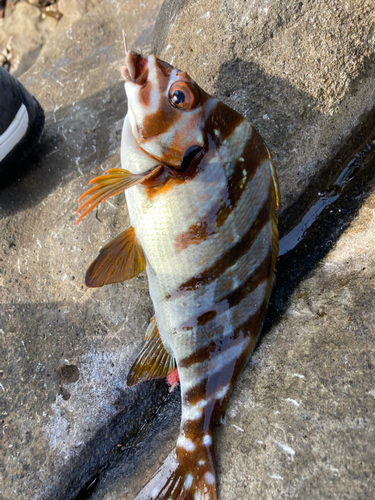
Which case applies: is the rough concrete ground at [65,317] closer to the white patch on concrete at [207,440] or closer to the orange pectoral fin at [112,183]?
the white patch on concrete at [207,440]

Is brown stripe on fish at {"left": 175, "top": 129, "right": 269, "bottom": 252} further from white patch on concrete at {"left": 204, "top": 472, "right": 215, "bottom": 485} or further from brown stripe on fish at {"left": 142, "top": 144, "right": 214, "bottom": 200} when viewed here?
white patch on concrete at {"left": 204, "top": 472, "right": 215, "bottom": 485}

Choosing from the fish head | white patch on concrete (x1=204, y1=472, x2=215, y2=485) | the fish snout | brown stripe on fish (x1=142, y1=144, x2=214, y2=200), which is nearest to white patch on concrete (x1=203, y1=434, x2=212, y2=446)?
white patch on concrete (x1=204, y1=472, x2=215, y2=485)

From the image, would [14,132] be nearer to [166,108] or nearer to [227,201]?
[166,108]

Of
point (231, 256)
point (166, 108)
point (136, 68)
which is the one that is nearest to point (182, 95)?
point (166, 108)

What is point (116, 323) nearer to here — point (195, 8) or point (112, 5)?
point (195, 8)

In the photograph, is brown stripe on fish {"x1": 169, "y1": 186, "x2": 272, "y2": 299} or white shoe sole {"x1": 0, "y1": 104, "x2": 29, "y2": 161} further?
white shoe sole {"x1": 0, "y1": 104, "x2": 29, "y2": 161}

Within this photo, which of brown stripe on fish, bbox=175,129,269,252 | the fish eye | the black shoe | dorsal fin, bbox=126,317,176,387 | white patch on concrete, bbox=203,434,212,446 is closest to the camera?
the fish eye

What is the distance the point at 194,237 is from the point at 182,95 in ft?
2.17

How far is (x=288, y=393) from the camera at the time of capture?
1696 mm

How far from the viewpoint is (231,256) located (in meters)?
1.71

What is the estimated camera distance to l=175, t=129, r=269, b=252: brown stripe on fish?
5.32ft

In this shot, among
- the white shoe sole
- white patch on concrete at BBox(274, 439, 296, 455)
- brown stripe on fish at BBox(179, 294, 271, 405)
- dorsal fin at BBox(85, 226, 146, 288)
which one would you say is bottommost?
white patch on concrete at BBox(274, 439, 296, 455)

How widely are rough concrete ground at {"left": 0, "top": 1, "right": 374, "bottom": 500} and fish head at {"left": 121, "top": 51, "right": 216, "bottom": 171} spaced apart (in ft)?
2.63

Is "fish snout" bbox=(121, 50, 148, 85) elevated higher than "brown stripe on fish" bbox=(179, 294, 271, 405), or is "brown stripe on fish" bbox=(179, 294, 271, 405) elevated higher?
"fish snout" bbox=(121, 50, 148, 85)
